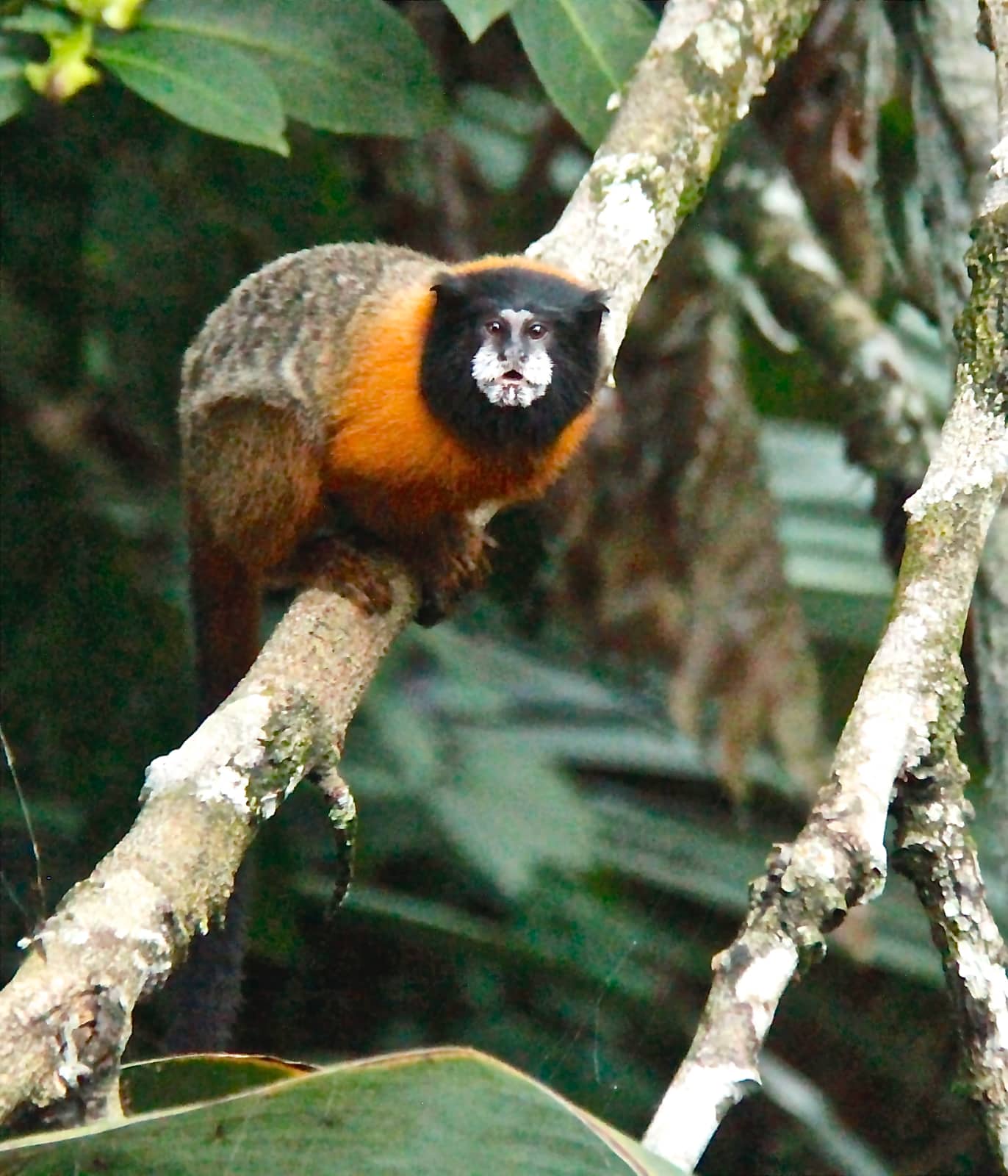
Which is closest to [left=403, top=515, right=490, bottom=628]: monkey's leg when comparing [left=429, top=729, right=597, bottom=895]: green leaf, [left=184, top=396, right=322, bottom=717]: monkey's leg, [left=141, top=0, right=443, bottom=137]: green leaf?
[left=184, top=396, right=322, bottom=717]: monkey's leg

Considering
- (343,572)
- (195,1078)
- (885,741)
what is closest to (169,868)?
(195,1078)

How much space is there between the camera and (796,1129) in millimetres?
3936

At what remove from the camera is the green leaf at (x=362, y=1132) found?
136cm

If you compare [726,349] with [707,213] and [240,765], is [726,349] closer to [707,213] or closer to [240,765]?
[707,213]

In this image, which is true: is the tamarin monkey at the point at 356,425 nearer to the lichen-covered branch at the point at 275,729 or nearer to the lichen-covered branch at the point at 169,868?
the lichen-covered branch at the point at 275,729

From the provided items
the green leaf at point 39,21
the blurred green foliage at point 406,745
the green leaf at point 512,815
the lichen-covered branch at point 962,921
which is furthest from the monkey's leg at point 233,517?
the lichen-covered branch at point 962,921

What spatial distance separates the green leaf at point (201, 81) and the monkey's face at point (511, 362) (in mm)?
518

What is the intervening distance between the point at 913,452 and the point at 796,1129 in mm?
1766

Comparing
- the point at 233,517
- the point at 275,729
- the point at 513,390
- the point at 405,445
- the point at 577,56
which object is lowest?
the point at 275,729

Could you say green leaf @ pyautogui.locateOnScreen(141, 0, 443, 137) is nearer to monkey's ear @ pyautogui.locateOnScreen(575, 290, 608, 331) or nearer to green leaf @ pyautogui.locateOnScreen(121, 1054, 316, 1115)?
monkey's ear @ pyautogui.locateOnScreen(575, 290, 608, 331)

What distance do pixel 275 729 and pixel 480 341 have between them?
1.09 meters

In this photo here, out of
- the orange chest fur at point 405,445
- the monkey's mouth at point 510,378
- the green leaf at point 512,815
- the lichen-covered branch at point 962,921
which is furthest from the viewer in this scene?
the green leaf at point 512,815

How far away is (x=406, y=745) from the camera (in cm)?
404

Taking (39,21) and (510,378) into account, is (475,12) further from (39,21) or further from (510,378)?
(39,21)
